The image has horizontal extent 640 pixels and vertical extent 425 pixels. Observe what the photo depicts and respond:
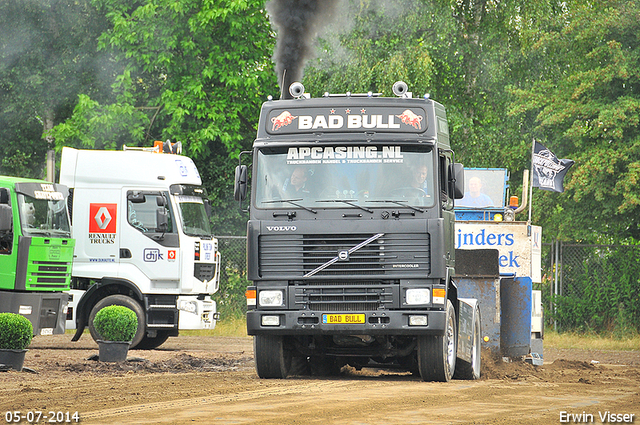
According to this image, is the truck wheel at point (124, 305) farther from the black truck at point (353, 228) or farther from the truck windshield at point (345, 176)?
the truck windshield at point (345, 176)

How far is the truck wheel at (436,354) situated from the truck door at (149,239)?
7.56 metres

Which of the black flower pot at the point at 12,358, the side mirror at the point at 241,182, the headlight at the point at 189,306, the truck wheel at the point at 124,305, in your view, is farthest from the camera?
the headlight at the point at 189,306

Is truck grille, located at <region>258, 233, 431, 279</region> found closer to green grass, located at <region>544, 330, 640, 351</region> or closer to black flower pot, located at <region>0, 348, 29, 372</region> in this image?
black flower pot, located at <region>0, 348, 29, 372</region>

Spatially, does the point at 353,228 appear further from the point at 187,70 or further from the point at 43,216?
the point at 187,70

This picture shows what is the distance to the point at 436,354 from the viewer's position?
1236 cm

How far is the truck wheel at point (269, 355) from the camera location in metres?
12.8

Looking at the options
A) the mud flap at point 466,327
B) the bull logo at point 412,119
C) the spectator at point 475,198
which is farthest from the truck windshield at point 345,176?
the spectator at point 475,198

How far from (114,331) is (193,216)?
4.76 meters

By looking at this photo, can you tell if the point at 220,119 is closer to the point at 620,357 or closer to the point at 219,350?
the point at 219,350

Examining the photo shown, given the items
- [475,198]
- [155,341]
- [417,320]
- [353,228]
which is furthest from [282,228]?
Answer: [155,341]

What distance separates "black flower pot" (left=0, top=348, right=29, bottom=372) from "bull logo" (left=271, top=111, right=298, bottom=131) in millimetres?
4719

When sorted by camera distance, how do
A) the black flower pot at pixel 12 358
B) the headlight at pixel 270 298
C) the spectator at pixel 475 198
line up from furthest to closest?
1. the spectator at pixel 475 198
2. the black flower pot at pixel 12 358
3. the headlight at pixel 270 298

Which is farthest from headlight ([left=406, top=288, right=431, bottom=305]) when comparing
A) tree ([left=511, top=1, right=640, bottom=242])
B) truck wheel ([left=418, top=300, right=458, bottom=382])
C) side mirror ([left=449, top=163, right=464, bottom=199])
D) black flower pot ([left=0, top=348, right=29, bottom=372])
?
tree ([left=511, top=1, right=640, bottom=242])

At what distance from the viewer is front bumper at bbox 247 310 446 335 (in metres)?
11.9
